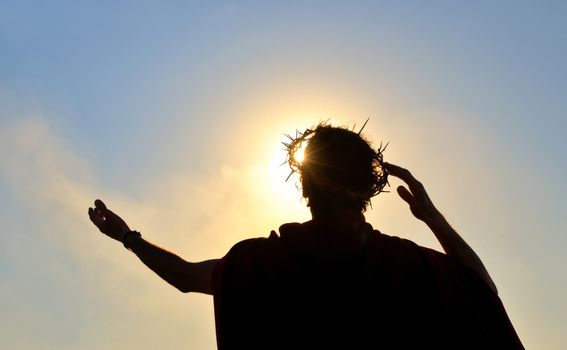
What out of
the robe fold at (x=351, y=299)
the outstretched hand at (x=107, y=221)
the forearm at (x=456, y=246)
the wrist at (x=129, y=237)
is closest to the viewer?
the robe fold at (x=351, y=299)

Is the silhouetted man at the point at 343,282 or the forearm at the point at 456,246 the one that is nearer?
the silhouetted man at the point at 343,282

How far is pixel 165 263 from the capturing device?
3875mm

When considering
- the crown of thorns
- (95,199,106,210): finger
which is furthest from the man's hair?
(95,199,106,210): finger

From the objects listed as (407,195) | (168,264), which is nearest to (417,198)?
(407,195)

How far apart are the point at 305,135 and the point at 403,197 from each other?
2.65 ft

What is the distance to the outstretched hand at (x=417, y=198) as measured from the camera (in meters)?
4.03

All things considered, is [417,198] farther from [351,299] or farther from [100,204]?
[100,204]

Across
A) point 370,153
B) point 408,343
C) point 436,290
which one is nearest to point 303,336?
point 408,343

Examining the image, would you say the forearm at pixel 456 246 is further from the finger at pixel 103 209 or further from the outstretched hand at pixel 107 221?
the finger at pixel 103 209

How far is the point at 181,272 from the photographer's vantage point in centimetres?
377

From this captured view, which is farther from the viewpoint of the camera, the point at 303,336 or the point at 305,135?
the point at 305,135

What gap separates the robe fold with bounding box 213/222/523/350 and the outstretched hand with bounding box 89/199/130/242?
1280 millimetres

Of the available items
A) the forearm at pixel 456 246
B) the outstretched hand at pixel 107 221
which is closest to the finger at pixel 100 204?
the outstretched hand at pixel 107 221

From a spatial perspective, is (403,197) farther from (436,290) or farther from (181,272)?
(181,272)
